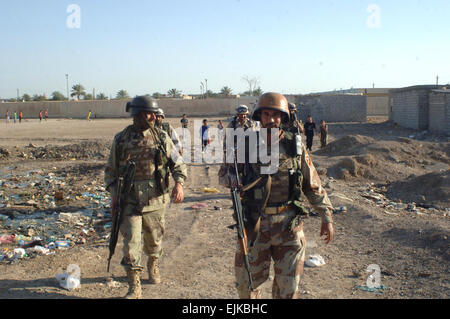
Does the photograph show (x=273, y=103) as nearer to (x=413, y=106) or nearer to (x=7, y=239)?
(x=7, y=239)

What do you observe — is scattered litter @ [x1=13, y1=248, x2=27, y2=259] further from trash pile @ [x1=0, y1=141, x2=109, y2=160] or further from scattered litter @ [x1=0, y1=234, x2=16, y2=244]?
trash pile @ [x1=0, y1=141, x2=109, y2=160]

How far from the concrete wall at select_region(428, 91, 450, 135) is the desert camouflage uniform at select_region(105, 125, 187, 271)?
60.3ft

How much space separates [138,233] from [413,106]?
2114cm

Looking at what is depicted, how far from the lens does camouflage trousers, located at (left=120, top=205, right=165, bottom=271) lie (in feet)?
11.7

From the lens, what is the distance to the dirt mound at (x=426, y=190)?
828cm

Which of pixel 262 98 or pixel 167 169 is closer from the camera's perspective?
pixel 262 98

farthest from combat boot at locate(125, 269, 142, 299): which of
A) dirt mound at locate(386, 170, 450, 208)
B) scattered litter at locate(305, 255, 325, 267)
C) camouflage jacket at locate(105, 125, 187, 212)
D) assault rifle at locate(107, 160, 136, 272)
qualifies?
dirt mound at locate(386, 170, 450, 208)

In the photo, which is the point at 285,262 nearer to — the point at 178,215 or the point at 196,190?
the point at 178,215

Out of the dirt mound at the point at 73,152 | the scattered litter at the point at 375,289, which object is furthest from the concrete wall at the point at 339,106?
the scattered litter at the point at 375,289

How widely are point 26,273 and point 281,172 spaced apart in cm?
300

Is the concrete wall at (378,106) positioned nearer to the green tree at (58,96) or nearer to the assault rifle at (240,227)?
the assault rifle at (240,227)

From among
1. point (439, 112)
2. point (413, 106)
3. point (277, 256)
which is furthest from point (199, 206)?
point (413, 106)

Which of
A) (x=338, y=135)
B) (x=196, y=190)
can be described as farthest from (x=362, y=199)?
(x=338, y=135)

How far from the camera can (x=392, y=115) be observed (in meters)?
25.8
